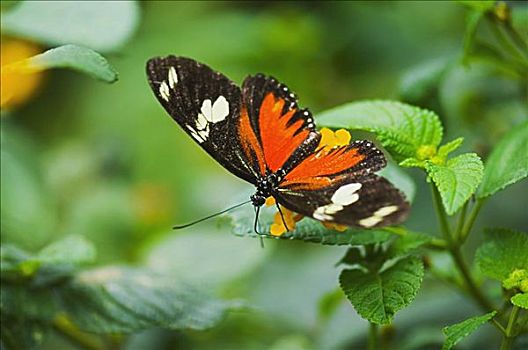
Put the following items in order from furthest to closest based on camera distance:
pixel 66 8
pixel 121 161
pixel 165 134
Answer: pixel 165 134, pixel 121 161, pixel 66 8

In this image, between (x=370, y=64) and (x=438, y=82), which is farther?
(x=370, y=64)

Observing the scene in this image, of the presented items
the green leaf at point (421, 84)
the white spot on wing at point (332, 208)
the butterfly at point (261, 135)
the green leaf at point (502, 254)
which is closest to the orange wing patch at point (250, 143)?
the butterfly at point (261, 135)

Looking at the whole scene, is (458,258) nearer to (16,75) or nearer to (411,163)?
(411,163)

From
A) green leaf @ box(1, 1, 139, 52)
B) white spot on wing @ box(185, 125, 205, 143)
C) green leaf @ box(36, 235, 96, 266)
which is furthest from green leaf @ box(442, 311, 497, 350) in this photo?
green leaf @ box(1, 1, 139, 52)

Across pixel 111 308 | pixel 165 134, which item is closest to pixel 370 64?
pixel 165 134

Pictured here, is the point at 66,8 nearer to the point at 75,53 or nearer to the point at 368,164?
the point at 75,53

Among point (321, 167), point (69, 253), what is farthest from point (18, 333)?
point (321, 167)

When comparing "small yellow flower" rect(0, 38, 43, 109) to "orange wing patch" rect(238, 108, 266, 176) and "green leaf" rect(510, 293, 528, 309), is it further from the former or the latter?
"green leaf" rect(510, 293, 528, 309)
